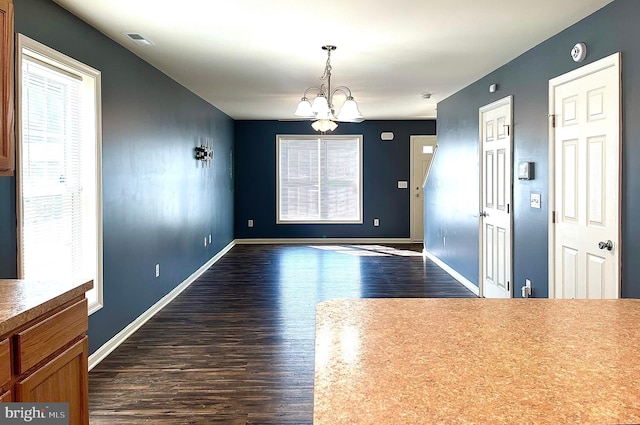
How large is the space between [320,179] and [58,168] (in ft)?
24.4

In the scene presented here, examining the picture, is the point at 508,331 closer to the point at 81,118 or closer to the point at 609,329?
the point at 609,329

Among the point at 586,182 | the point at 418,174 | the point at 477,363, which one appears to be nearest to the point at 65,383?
the point at 477,363

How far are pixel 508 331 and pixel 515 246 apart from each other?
146 inches

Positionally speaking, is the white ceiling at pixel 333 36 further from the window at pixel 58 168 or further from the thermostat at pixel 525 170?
the thermostat at pixel 525 170

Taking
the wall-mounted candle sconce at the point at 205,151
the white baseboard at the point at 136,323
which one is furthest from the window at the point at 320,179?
the white baseboard at the point at 136,323

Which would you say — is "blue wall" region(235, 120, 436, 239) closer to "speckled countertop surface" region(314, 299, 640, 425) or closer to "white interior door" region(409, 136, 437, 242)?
"white interior door" region(409, 136, 437, 242)

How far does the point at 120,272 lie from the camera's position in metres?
4.32

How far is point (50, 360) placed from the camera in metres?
1.96

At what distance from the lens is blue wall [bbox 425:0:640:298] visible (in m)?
3.13

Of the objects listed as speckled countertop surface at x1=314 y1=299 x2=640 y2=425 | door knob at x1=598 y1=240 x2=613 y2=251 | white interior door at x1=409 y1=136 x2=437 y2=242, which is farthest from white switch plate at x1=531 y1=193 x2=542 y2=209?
white interior door at x1=409 y1=136 x2=437 y2=242

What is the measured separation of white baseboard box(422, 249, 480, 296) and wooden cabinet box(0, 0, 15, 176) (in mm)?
4920

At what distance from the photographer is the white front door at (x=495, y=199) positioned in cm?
512

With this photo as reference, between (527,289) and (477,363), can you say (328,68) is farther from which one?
(477,363)

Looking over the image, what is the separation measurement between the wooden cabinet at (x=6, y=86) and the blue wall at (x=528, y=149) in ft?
10.4
